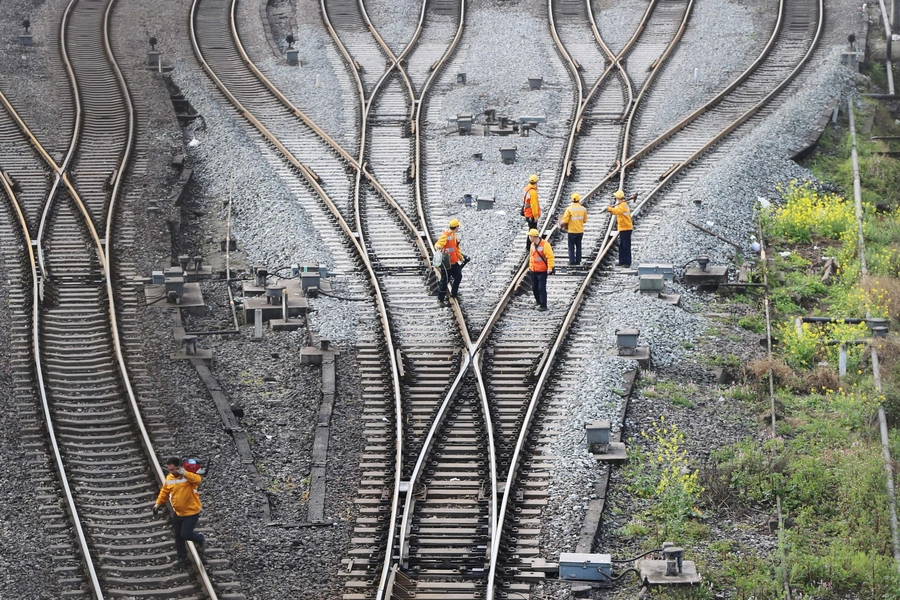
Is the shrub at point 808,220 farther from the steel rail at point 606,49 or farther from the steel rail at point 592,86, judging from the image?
the steel rail at point 606,49

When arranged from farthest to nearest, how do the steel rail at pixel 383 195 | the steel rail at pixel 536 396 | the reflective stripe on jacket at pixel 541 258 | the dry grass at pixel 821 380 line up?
the reflective stripe on jacket at pixel 541 258
the dry grass at pixel 821 380
the steel rail at pixel 383 195
the steel rail at pixel 536 396

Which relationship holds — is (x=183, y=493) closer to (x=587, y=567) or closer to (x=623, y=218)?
(x=587, y=567)

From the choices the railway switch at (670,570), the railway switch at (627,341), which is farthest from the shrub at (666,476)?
the railway switch at (627,341)

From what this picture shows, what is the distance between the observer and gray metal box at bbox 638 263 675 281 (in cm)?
2259

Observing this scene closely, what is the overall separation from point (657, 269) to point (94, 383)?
8159 millimetres

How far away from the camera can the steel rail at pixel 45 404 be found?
51.4 feet

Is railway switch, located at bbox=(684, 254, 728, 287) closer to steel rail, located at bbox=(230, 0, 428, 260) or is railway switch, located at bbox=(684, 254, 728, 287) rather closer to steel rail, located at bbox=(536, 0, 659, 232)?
steel rail, located at bbox=(536, 0, 659, 232)

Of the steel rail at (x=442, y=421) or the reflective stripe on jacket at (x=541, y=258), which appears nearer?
the steel rail at (x=442, y=421)

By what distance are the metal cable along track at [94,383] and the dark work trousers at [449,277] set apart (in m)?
4.65

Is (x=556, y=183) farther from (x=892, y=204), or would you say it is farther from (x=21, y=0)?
(x=21, y=0)

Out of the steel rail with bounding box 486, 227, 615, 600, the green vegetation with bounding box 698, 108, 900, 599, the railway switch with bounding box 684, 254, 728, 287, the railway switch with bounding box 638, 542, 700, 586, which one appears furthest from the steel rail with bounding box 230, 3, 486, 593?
the railway switch with bounding box 684, 254, 728, 287

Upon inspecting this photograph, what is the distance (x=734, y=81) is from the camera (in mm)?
33375

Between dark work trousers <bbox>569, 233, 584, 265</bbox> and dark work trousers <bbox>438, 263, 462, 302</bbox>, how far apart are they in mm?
2042

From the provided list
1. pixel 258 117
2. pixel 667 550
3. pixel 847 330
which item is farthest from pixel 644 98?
pixel 667 550
